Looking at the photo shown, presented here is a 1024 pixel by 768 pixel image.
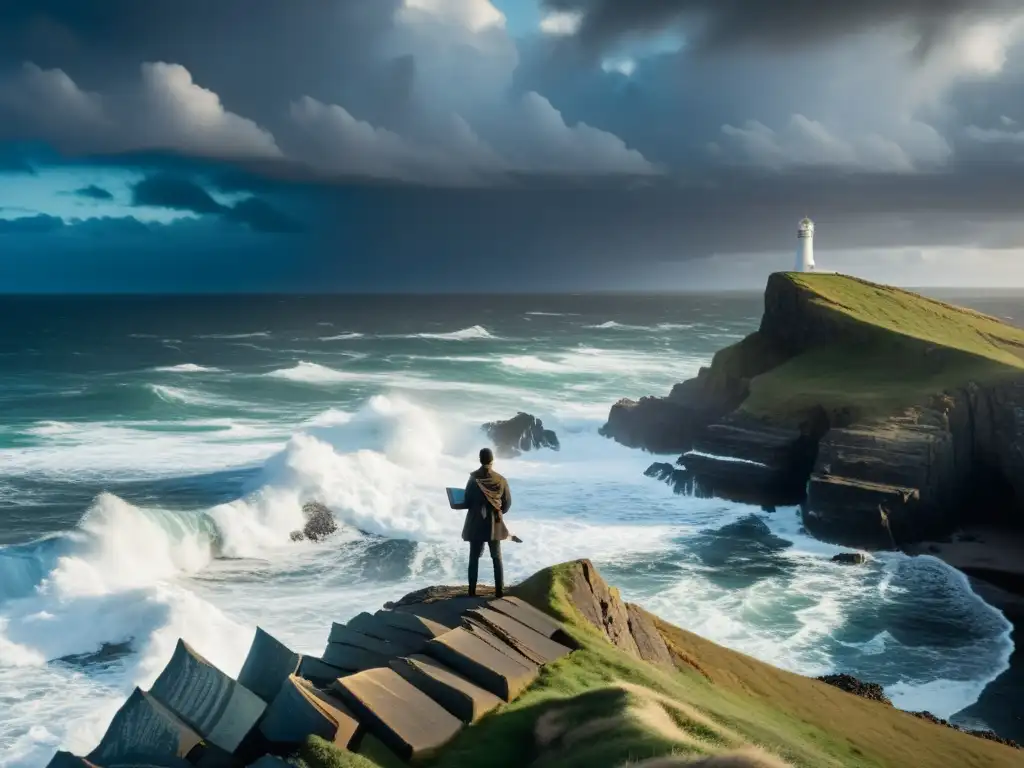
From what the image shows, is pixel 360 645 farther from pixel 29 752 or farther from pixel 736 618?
pixel 736 618

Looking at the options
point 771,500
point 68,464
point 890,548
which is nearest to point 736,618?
point 890,548

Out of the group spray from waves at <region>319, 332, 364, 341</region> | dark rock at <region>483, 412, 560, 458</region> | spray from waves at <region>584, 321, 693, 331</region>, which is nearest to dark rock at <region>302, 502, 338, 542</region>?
dark rock at <region>483, 412, 560, 458</region>

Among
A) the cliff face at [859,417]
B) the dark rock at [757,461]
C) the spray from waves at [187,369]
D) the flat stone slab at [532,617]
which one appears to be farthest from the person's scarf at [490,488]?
the spray from waves at [187,369]

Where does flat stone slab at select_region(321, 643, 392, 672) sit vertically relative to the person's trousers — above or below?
below

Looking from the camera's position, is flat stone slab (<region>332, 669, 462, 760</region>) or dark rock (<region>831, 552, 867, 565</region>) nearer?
flat stone slab (<region>332, 669, 462, 760</region>)

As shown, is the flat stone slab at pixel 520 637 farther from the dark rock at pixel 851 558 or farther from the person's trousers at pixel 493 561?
the dark rock at pixel 851 558

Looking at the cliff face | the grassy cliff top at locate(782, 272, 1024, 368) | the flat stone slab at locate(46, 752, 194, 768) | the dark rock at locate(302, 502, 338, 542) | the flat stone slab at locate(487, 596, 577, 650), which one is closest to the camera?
the flat stone slab at locate(46, 752, 194, 768)

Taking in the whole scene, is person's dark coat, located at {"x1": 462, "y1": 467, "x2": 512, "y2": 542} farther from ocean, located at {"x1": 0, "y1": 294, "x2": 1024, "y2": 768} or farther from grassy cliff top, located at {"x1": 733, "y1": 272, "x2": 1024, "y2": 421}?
grassy cliff top, located at {"x1": 733, "y1": 272, "x2": 1024, "y2": 421}
